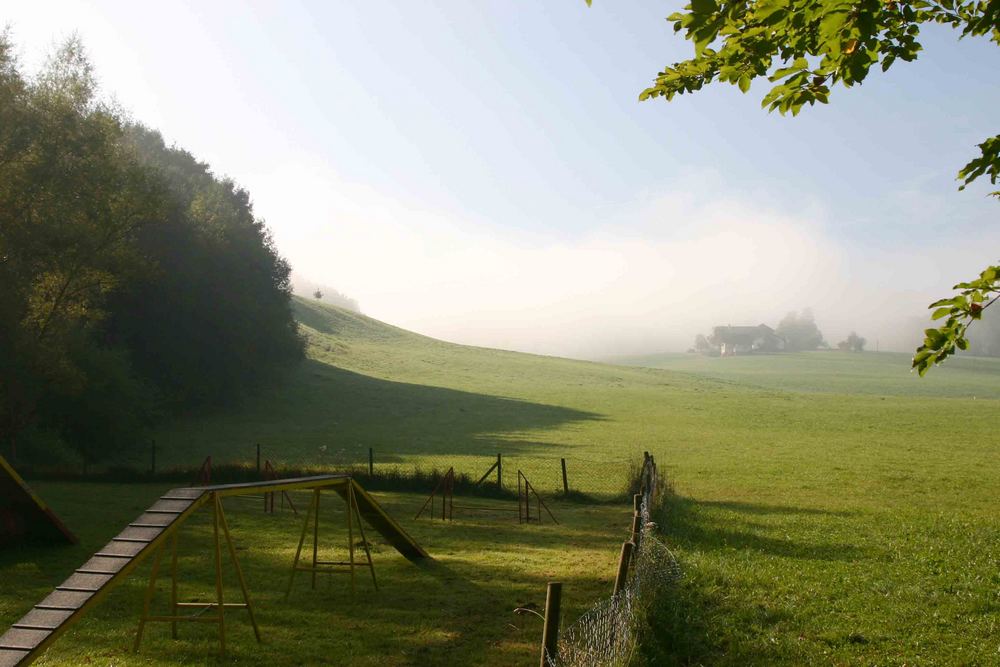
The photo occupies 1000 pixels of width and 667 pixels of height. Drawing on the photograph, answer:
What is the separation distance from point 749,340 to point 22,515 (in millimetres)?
149525

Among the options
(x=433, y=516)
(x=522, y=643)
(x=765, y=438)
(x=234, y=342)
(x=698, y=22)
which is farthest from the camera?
(x=234, y=342)

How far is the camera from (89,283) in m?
30.5

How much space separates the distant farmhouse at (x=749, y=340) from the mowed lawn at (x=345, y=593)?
139 metres

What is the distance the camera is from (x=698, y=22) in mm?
4754

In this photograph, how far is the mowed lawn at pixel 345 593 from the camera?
8.78m

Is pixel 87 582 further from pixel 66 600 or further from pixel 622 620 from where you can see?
pixel 622 620

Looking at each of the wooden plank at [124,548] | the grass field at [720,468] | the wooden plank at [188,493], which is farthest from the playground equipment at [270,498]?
the wooden plank at [124,548]

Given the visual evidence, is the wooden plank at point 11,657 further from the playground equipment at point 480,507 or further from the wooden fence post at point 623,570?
the playground equipment at point 480,507

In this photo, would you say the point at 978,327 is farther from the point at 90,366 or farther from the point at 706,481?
the point at 90,366

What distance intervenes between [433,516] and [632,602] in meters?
11.5

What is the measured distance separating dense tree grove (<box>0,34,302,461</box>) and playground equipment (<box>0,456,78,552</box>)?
1574cm

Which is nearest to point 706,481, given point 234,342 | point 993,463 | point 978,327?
point 993,463

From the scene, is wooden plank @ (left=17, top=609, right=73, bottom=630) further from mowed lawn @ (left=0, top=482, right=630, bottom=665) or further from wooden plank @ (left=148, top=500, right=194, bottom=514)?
wooden plank @ (left=148, top=500, right=194, bottom=514)

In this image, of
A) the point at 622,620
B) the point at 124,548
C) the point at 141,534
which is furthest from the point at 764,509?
the point at 124,548
